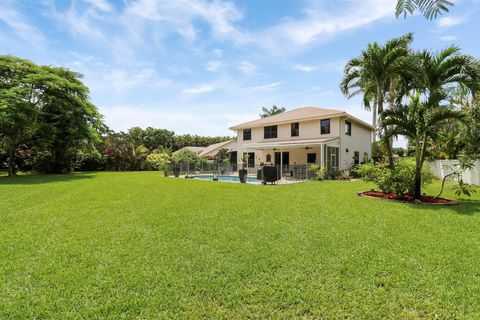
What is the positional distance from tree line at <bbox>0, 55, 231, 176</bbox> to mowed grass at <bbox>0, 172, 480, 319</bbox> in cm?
1827

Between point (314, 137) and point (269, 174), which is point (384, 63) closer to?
point (269, 174)

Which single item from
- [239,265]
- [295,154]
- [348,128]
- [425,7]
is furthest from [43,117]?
[425,7]

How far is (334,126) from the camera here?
23531 mm

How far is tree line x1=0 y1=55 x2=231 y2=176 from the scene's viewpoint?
2139 cm

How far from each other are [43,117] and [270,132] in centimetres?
2235

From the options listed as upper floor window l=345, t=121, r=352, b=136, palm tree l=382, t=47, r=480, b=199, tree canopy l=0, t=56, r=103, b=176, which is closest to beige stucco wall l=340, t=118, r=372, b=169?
upper floor window l=345, t=121, r=352, b=136

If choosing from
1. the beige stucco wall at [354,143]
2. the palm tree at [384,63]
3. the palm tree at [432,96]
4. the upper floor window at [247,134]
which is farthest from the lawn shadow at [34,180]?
the beige stucco wall at [354,143]

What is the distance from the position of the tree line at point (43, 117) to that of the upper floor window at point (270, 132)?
58.1ft

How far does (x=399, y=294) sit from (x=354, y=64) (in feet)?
41.9

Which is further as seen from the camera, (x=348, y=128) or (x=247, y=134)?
(x=247, y=134)

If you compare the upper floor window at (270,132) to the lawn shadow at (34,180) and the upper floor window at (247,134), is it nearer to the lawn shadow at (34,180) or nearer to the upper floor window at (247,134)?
the upper floor window at (247,134)

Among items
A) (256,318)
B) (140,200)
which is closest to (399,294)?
(256,318)

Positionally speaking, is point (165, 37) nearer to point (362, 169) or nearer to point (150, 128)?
point (362, 169)

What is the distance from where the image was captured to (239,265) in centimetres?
420
